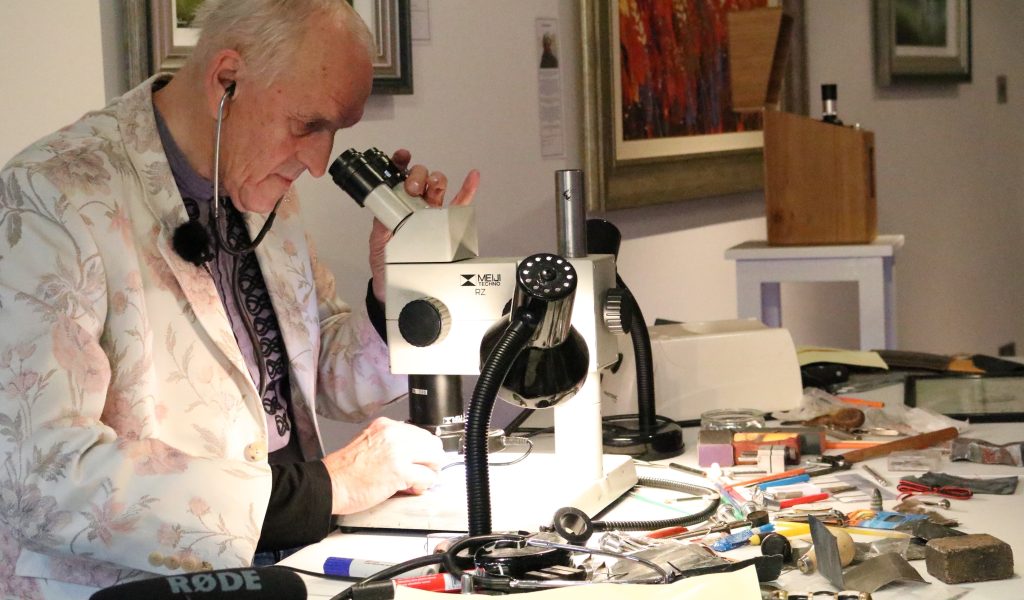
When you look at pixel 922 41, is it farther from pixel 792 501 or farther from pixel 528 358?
pixel 528 358

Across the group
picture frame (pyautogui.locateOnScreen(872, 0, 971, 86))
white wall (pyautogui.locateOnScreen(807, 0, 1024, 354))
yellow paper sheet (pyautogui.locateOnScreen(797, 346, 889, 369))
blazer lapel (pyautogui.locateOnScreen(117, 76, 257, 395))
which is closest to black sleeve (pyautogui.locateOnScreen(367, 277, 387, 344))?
blazer lapel (pyautogui.locateOnScreen(117, 76, 257, 395))

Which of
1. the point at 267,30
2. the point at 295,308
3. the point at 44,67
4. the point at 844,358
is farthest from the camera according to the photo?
the point at 844,358

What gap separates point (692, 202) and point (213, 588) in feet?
9.96

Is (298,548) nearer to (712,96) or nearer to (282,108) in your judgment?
(282,108)

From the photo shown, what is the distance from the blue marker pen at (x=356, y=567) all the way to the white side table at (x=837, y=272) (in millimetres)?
2327

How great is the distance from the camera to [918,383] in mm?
2016

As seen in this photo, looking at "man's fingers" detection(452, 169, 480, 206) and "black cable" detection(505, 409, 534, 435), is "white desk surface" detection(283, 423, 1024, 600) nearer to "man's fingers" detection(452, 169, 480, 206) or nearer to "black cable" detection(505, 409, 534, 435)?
"black cable" detection(505, 409, 534, 435)

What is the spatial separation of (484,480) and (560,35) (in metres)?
2.01

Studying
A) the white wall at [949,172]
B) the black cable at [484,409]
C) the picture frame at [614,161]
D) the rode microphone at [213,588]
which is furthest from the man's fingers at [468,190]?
the white wall at [949,172]

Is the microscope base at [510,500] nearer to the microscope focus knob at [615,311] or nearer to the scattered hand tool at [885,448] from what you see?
the microscope focus knob at [615,311]

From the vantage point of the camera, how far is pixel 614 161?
10.5 ft

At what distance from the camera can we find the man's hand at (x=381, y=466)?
1.41 metres

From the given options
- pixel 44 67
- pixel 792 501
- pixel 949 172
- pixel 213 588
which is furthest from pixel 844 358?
pixel 949 172

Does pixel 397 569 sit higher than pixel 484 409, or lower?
lower
